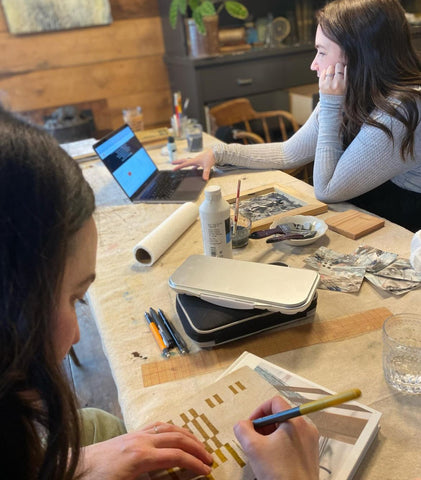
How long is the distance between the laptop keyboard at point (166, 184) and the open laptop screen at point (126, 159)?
0.05 m

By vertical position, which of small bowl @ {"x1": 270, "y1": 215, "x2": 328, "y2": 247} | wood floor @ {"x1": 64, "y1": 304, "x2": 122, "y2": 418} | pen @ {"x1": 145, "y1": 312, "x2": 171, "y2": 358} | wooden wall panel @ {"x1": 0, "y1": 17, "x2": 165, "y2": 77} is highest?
wooden wall panel @ {"x1": 0, "y1": 17, "x2": 165, "y2": 77}

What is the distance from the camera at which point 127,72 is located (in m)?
3.05

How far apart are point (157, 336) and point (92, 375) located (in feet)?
3.32

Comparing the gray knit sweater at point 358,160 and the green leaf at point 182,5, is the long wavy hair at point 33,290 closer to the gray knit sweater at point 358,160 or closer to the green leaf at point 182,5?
the gray knit sweater at point 358,160

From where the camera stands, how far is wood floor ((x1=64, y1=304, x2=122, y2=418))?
1.53 meters

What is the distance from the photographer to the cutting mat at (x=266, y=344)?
72 centimetres

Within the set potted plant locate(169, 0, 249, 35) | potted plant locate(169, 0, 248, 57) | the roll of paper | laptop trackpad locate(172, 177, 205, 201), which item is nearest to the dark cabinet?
potted plant locate(169, 0, 248, 57)

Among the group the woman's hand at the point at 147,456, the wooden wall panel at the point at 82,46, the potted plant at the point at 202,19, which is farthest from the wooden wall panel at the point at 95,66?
the woman's hand at the point at 147,456

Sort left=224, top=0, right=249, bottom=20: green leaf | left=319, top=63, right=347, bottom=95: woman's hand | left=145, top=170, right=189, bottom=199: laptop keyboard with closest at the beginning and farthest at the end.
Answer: left=319, top=63, right=347, bottom=95: woman's hand
left=145, top=170, right=189, bottom=199: laptop keyboard
left=224, top=0, right=249, bottom=20: green leaf

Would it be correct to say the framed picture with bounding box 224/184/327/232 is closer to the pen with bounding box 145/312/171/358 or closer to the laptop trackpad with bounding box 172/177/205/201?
the laptop trackpad with bounding box 172/177/205/201

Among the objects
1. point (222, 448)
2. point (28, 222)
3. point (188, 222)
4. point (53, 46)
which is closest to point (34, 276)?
point (28, 222)

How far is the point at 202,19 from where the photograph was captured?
2.59 m

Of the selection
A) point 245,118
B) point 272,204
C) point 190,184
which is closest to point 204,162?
point 190,184

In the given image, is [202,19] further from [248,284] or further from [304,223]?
[248,284]
